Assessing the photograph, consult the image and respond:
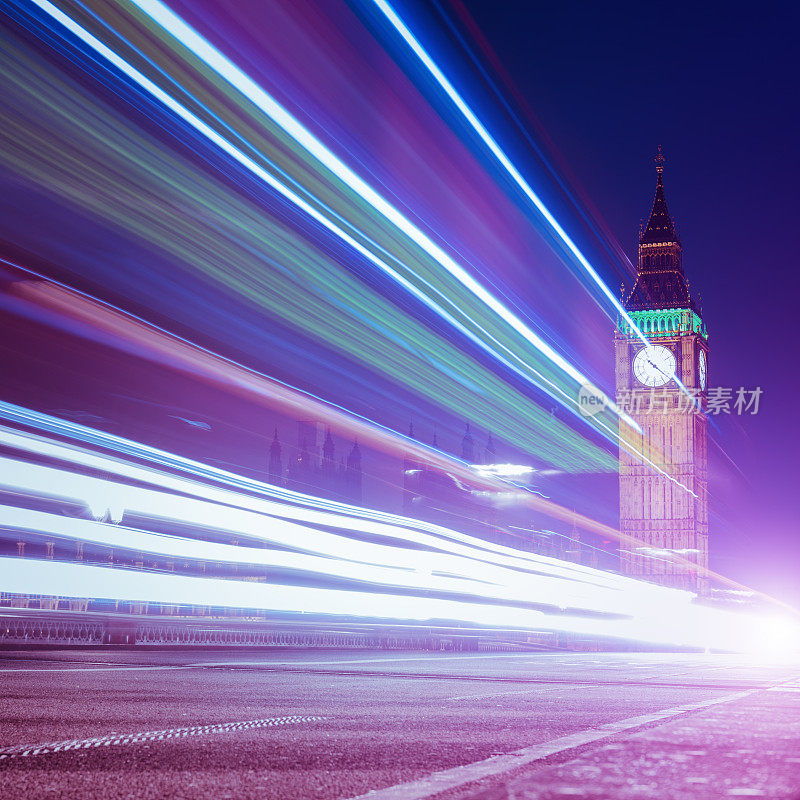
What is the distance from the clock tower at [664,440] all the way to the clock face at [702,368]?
0.04 ft

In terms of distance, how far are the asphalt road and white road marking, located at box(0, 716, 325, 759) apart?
0.01m

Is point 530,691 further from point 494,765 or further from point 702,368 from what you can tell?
point 702,368

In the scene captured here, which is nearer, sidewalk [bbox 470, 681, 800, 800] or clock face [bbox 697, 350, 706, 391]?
sidewalk [bbox 470, 681, 800, 800]

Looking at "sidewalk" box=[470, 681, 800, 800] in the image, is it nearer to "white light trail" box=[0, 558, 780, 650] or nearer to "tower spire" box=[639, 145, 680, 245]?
"white light trail" box=[0, 558, 780, 650]

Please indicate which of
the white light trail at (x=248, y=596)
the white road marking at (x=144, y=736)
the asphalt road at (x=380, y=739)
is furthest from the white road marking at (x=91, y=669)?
the white road marking at (x=144, y=736)

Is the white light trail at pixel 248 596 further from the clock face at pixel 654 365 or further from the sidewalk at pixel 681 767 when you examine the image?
the clock face at pixel 654 365

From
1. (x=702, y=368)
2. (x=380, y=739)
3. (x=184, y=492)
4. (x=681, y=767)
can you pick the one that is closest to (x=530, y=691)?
(x=380, y=739)

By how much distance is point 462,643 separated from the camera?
89.4 feet

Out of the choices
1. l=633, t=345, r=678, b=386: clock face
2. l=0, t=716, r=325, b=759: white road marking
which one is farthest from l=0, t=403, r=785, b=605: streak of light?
l=633, t=345, r=678, b=386: clock face

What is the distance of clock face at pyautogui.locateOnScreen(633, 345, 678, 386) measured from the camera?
359ft

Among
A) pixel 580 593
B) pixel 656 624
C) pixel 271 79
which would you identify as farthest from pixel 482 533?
pixel 271 79

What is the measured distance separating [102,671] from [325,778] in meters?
7.78

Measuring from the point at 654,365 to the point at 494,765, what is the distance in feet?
359

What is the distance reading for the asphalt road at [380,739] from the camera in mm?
3963
